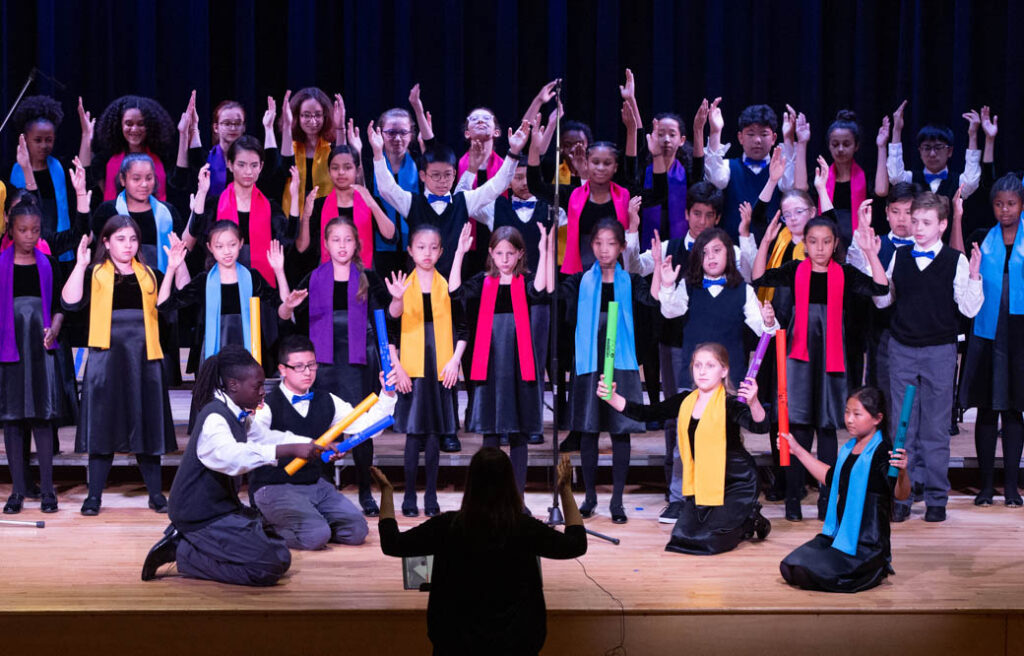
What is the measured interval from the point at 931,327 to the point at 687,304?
3.24 ft

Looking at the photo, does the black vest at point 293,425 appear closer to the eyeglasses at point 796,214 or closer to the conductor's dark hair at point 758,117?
the eyeglasses at point 796,214

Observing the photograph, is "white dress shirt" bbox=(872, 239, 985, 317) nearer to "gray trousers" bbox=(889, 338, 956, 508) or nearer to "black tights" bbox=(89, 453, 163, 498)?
"gray trousers" bbox=(889, 338, 956, 508)

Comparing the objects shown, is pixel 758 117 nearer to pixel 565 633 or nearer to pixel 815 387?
pixel 815 387

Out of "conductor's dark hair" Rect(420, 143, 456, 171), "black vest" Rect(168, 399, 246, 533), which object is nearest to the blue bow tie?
"conductor's dark hair" Rect(420, 143, 456, 171)

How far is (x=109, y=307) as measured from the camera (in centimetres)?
505

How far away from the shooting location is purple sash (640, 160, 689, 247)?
5.92 m

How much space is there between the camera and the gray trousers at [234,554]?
4.05 m

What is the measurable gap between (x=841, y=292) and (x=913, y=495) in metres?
0.96

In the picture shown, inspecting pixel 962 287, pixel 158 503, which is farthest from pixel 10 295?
pixel 962 287

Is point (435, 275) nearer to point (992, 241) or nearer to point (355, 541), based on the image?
point (355, 541)

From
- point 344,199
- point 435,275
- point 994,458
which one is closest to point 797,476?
point 994,458

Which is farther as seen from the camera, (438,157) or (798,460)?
(438,157)

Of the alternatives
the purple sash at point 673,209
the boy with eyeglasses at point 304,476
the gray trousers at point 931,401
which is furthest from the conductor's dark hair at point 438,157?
the gray trousers at point 931,401

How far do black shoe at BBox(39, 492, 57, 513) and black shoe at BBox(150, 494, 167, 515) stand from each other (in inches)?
15.0
